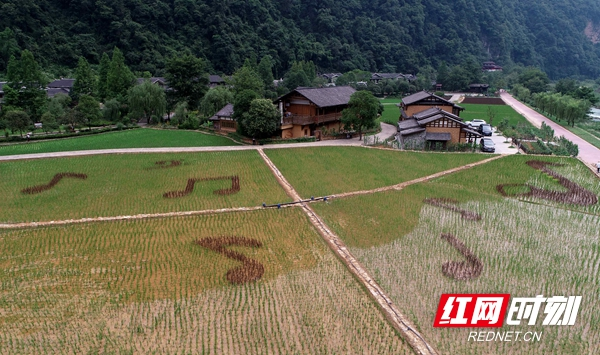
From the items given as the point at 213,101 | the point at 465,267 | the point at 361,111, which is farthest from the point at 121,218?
the point at 213,101

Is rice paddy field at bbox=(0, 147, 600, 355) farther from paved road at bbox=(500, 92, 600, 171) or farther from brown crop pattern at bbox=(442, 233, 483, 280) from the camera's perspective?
paved road at bbox=(500, 92, 600, 171)

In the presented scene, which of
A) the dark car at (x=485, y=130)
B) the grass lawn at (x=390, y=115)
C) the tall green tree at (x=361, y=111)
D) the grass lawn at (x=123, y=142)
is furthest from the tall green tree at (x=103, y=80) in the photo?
the dark car at (x=485, y=130)

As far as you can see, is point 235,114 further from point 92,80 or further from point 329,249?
point 92,80

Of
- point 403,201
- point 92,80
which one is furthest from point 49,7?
point 403,201

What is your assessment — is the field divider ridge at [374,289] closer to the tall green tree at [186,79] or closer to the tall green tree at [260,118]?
the tall green tree at [260,118]

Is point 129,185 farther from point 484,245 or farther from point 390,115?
point 390,115

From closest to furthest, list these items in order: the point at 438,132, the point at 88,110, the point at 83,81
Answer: the point at 438,132 < the point at 88,110 < the point at 83,81
